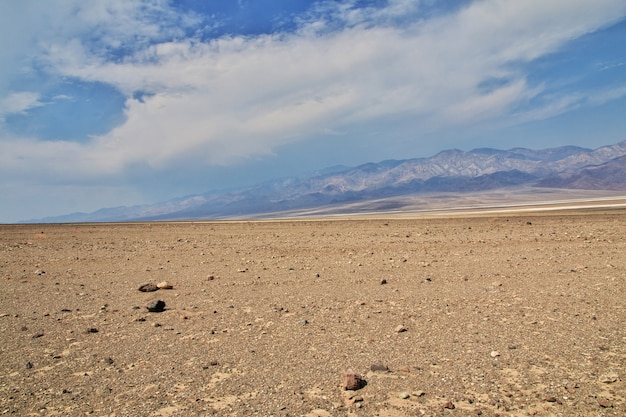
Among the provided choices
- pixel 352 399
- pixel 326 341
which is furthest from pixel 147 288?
pixel 352 399

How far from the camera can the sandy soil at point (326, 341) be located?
4.15m

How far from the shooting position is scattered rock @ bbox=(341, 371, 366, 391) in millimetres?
4352

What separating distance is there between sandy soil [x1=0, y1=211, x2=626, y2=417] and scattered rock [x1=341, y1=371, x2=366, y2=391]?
7 centimetres

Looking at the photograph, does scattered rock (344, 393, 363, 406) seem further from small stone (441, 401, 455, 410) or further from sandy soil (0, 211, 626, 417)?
small stone (441, 401, 455, 410)

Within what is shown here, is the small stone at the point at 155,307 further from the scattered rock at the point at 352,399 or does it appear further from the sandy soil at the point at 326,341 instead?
the scattered rock at the point at 352,399

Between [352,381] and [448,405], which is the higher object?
[352,381]

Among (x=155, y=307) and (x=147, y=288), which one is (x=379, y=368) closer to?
(x=155, y=307)

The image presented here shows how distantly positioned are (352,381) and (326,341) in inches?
56.3

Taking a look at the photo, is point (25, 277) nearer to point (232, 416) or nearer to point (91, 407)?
point (91, 407)

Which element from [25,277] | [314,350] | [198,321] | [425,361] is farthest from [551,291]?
[25,277]

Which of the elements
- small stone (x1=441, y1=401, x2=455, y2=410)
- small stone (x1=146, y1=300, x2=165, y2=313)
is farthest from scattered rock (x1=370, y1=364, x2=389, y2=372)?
small stone (x1=146, y1=300, x2=165, y2=313)

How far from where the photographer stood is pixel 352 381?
4.37m

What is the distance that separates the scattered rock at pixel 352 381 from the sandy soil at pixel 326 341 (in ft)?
0.22

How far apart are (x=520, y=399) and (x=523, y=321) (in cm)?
252
